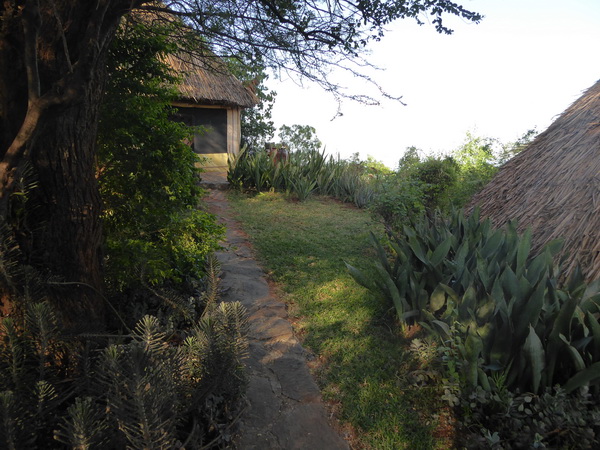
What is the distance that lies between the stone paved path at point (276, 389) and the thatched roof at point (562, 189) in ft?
6.87

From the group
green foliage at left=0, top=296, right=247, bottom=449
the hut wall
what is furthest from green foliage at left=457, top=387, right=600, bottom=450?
the hut wall

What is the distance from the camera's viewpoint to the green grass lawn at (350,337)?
2281 millimetres

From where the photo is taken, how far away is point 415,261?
359 centimetres

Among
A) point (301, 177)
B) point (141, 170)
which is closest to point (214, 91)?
point (301, 177)

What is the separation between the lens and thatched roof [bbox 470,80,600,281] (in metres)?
2.88

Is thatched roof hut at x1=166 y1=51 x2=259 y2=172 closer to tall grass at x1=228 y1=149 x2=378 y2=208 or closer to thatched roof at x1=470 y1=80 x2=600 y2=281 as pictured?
tall grass at x1=228 y1=149 x2=378 y2=208

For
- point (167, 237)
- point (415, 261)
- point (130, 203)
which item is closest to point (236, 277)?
point (167, 237)

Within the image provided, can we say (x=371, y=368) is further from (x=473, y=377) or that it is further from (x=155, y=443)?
(x=155, y=443)

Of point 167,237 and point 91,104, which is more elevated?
point 91,104

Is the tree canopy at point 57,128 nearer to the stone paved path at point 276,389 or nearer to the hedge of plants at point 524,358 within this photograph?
the stone paved path at point 276,389

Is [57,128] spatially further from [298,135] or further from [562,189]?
[298,135]

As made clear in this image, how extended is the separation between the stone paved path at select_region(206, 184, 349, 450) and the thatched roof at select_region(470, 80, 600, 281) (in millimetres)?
2095

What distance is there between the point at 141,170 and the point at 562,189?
367 cm

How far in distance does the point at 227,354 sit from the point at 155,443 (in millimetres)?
598
